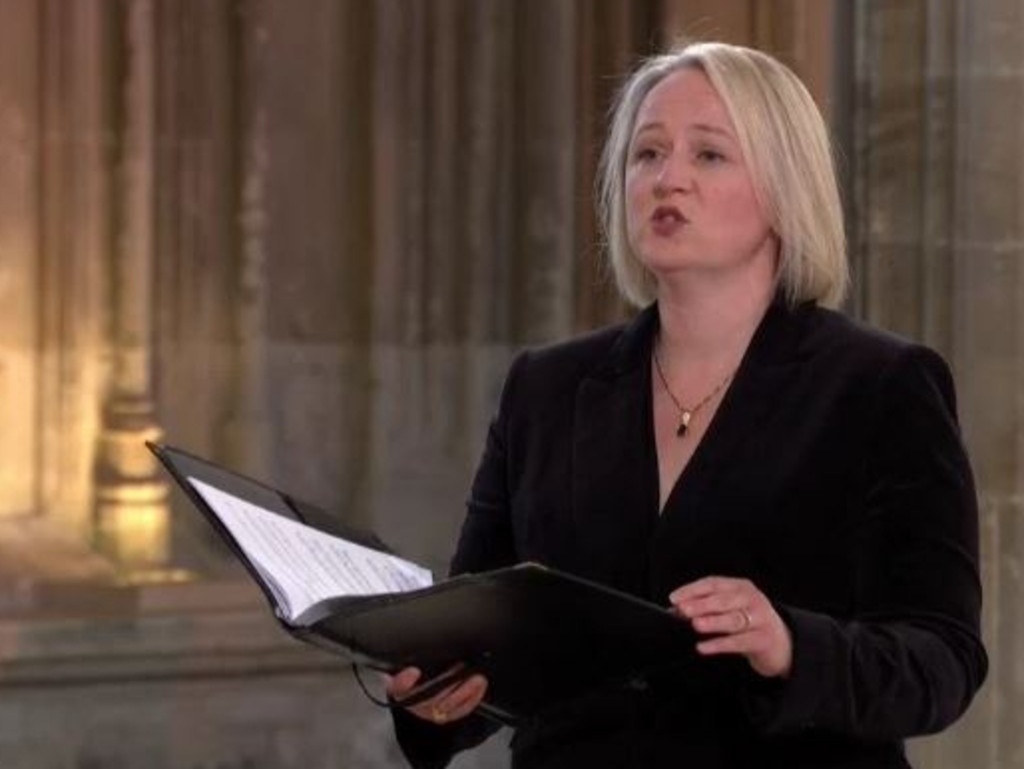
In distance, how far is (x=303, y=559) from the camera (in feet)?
5.76

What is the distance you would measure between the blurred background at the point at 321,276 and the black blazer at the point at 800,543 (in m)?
2.10

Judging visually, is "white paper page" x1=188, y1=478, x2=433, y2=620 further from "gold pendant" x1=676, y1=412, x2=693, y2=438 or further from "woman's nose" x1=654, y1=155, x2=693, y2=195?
"woman's nose" x1=654, y1=155, x2=693, y2=195

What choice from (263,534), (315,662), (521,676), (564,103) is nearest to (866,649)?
(521,676)

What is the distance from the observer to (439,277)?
423cm

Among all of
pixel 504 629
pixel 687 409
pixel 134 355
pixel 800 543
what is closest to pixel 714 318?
pixel 687 409

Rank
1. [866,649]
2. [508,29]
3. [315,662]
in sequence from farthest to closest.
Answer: [508,29], [315,662], [866,649]

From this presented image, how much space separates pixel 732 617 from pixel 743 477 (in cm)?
19

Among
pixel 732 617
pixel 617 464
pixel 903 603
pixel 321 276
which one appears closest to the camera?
pixel 732 617

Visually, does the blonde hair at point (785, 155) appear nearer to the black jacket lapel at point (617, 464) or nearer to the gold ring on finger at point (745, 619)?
the black jacket lapel at point (617, 464)

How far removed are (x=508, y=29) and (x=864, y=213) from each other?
27.8 inches

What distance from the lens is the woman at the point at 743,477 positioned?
1.72 m

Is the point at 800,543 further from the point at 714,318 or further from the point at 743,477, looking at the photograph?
the point at 714,318

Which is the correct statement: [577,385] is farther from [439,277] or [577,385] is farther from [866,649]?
[439,277]

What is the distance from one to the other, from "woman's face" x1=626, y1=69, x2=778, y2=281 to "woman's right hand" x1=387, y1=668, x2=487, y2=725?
33 centimetres
